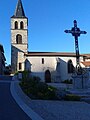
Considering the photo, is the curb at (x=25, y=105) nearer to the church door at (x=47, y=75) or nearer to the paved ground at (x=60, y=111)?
the paved ground at (x=60, y=111)

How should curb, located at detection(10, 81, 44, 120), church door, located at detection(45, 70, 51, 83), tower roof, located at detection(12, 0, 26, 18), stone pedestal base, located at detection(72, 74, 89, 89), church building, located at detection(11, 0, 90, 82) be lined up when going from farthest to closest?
tower roof, located at detection(12, 0, 26, 18) → church building, located at detection(11, 0, 90, 82) → church door, located at detection(45, 70, 51, 83) → stone pedestal base, located at detection(72, 74, 89, 89) → curb, located at detection(10, 81, 44, 120)

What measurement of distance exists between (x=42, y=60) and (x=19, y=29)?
9335 millimetres

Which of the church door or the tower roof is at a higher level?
the tower roof

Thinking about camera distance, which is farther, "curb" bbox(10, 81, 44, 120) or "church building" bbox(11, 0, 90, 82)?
"church building" bbox(11, 0, 90, 82)

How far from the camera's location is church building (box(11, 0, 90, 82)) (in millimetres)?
59438

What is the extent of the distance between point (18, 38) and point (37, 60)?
7532 mm

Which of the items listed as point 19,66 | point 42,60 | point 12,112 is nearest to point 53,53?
point 42,60

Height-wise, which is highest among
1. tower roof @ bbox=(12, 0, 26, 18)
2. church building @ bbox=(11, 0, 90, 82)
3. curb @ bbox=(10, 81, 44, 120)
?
tower roof @ bbox=(12, 0, 26, 18)

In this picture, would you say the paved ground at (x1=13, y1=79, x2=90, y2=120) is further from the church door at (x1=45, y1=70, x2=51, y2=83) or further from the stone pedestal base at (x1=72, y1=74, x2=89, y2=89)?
the church door at (x1=45, y1=70, x2=51, y2=83)

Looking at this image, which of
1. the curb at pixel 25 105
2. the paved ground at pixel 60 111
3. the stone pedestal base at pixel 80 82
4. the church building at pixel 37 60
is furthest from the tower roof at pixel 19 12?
the paved ground at pixel 60 111

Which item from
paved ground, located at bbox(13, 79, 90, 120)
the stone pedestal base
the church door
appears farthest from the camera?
the church door

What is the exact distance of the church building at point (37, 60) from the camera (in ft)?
195

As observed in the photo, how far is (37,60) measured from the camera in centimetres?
5988

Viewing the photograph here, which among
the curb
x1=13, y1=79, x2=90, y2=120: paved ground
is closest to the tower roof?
the curb
